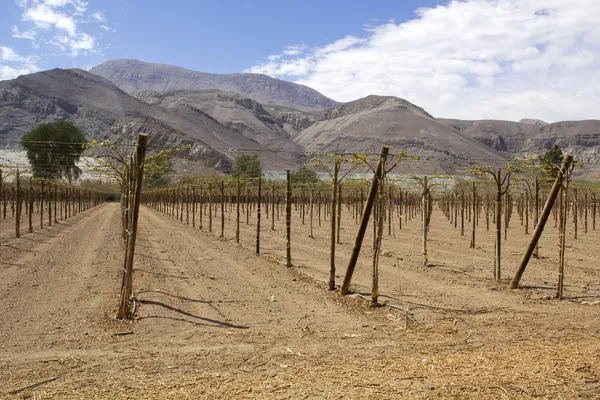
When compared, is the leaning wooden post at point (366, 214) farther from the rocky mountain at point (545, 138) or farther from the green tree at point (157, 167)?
the rocky mountain at point (545, 138)

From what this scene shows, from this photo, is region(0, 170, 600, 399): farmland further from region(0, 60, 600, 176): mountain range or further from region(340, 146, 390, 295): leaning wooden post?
region(0, 60, 600, 176): mountain range

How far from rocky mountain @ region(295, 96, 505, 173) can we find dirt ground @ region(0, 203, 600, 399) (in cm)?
10434

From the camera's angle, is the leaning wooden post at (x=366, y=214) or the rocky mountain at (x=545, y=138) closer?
the leaning wooden post at (x=366, y=214)

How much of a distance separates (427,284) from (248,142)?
152510mm

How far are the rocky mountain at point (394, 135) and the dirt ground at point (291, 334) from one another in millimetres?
104344

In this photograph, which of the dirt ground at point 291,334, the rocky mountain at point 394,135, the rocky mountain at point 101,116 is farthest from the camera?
the rocky mountain at point 394,135

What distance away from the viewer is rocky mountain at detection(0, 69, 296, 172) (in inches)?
4759

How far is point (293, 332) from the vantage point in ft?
23.6

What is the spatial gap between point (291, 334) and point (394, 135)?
140829 mm

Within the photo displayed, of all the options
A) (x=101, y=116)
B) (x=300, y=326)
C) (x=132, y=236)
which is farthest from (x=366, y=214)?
(x=101, y=116)

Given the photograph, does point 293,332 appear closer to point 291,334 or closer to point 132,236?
point 291,334

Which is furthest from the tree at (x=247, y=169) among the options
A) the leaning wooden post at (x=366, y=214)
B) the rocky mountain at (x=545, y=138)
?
the rocky mountain at (x=545, y=138)

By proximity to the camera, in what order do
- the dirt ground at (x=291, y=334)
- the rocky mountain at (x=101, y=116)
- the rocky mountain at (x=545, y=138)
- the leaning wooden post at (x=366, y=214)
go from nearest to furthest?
the dirt ground at (x=291, y=334), the leaning wooden post at (x=366, y=214), the rocky mountain at (x=101, y=116), the rocky mountain at (x=545, y=138)

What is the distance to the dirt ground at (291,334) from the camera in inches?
201
